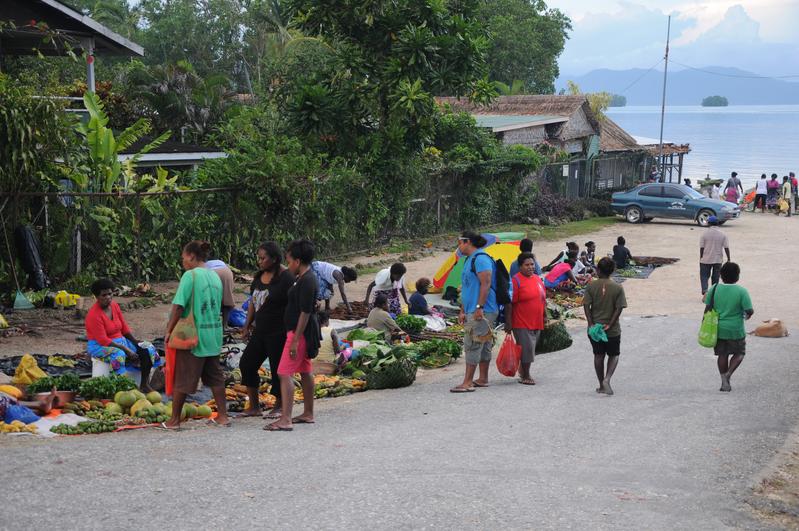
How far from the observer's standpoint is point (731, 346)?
11.4 meters

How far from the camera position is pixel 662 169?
157 feet

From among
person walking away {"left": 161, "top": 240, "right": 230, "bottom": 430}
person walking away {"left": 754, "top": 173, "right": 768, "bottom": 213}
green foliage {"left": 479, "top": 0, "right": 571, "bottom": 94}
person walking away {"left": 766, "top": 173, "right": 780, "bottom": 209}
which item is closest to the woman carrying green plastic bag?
person walking away {"left": 161, "top": 240, "right": 230, "bottom": 430}

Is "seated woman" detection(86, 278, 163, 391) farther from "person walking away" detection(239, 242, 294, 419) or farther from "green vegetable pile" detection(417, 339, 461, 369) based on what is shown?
"green vegetable pile" detection(417, 339, 461, 369)

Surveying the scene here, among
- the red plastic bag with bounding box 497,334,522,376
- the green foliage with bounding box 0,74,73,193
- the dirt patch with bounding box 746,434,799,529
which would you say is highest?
the green foliage with bounding box 0,74,73,193

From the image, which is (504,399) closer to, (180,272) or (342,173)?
(180,272)

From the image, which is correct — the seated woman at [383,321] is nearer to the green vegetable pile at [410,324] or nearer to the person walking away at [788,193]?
the green vegetable pile at [410,324]

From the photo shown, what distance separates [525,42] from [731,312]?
1858 inches

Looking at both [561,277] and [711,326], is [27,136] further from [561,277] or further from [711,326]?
[711,326]

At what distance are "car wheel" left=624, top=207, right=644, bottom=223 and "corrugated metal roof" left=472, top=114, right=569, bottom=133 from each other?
17.4ft

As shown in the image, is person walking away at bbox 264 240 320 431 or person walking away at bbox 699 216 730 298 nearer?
person walking away at bbox 264 240 320 431

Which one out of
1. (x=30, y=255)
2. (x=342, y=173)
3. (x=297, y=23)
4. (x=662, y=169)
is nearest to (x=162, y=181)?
(x=30, y=255)

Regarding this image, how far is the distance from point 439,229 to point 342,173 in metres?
6.37

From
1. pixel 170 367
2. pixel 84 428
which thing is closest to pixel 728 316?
pixel 170 367

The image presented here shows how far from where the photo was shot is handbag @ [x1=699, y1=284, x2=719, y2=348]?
11359 millimetres
